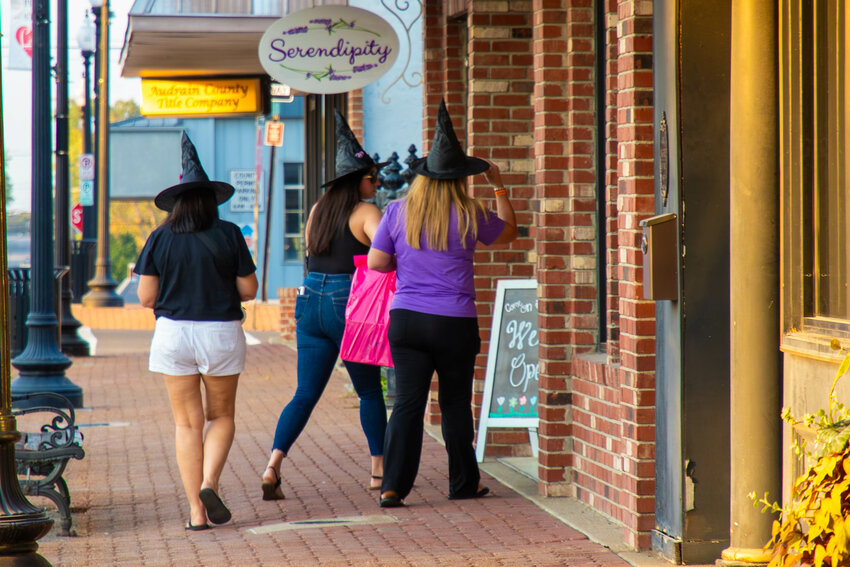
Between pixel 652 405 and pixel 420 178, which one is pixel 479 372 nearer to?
pixel 420 178

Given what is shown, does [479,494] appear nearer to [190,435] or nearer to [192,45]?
[190,435]

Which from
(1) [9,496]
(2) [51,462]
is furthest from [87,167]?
(1) [9,496]

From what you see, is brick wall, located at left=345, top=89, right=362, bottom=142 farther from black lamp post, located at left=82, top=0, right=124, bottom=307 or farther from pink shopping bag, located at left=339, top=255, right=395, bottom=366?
black lamp post, located at left=82, top=0, right=124, bottom=307

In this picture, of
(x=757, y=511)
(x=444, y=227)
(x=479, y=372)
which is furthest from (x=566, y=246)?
(x=757, y=511)

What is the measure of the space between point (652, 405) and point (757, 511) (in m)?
1.13

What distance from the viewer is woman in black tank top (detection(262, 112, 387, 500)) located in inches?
277

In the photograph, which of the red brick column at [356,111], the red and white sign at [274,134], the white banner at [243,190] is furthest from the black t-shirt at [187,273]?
the white banner at [243,190]

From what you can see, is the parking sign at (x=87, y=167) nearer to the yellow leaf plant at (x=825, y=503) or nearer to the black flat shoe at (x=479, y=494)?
the black flat shoe at (x=479, y=494)

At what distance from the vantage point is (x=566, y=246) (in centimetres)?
691

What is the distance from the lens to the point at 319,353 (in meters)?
7.13

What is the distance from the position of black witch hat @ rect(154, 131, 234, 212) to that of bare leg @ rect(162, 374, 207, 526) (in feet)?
3.03

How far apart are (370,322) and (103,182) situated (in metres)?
23.6

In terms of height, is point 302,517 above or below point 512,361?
below

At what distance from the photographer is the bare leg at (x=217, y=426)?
251 inches
